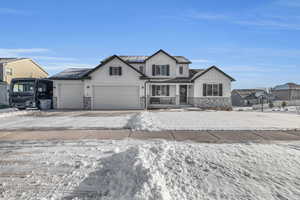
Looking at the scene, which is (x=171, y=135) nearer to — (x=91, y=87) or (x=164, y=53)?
(x=91, y=87)

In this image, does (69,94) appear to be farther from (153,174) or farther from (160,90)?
(153,174)

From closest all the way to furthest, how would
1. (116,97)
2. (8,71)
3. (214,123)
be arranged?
(214,123)
(116,97)
(8,71)

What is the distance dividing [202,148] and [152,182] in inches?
101

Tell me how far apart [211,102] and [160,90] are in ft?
19.5

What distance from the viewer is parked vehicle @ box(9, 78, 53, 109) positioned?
15367 millimetres

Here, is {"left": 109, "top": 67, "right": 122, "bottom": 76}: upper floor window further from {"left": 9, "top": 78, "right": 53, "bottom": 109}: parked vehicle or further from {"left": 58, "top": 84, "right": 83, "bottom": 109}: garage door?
{"left": 9, "top": 78, "right": 53, "bottom": 109}: parked vehicle

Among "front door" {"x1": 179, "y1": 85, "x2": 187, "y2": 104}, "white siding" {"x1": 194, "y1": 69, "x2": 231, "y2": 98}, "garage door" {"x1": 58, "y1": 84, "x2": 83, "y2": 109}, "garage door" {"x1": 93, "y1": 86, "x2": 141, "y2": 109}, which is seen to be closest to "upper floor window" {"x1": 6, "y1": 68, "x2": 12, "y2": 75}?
"garage door" {"x1": 58, "y1": 84, "x2": 83, "y2": 109}

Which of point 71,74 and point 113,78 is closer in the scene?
point 113,78

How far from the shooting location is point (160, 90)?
787 inches

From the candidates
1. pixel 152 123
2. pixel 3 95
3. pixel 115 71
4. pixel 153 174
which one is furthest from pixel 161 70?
pixel 3 95

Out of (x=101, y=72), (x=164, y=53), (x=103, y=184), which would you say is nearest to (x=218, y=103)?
(x=164, y=53)

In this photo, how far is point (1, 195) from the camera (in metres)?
2.91

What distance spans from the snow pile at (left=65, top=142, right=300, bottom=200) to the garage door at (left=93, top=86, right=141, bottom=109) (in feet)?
42.1

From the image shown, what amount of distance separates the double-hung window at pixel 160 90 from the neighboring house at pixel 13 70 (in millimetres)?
19518
